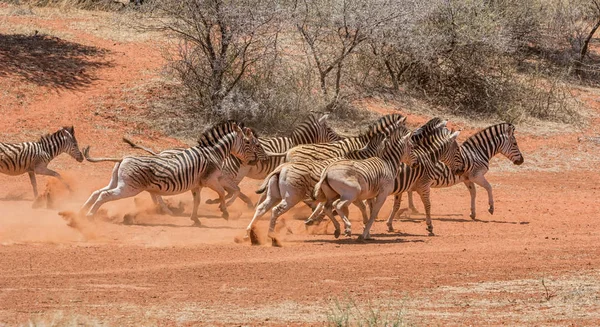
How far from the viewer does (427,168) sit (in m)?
17.9

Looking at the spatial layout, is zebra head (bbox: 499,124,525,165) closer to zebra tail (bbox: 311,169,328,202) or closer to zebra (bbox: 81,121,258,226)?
zebra (bbox: 81,121,258,226)

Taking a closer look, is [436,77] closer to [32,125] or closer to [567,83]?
[567,83]

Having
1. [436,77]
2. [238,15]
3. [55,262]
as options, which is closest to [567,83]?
[436,77]

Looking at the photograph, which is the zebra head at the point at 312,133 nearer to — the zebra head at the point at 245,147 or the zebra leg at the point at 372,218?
the zebra head at the point at 245,147

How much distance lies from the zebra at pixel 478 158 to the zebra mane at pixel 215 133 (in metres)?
3.79

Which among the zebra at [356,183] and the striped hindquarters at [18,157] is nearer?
the zebra at [356,183]

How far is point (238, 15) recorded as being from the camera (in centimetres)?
2481

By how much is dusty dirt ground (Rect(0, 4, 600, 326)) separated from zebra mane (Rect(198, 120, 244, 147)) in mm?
1391

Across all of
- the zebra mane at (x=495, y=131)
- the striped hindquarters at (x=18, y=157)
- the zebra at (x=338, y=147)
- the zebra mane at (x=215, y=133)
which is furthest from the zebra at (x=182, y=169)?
the zebra mane at (x=495, y=131)

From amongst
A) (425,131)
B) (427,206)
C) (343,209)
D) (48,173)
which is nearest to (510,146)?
(425,131)

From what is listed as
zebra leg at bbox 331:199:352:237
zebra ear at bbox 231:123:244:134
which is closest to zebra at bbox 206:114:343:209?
zebra ear at bbox 231:123:244:134

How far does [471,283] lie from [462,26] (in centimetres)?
1865

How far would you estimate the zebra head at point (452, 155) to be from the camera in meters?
19.1

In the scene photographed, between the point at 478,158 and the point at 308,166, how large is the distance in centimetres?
500
